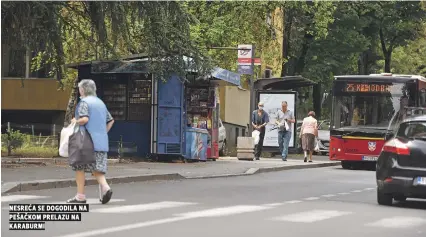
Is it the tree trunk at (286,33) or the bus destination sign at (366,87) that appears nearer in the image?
the bus destination sign at (366,87)

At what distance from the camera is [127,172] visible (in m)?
17.5

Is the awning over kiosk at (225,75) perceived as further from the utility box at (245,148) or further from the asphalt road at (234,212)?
the asphalt road at (234,212)

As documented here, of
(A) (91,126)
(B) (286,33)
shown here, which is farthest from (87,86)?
(B) (286,33)

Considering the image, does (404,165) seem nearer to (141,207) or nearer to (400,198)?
(400,198)

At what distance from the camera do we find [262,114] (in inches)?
1067

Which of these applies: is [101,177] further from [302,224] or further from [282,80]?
[282,80]

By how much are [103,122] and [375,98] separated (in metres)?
15.3

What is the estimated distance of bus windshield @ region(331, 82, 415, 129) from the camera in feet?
81.9

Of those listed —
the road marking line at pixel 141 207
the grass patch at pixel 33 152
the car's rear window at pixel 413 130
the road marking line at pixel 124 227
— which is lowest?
the road marking line at pixel 124 227

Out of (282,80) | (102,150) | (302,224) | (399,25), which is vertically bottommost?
(302,224)

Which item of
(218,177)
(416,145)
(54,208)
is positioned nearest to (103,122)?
(54,208)

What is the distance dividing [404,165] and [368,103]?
12.2 meters

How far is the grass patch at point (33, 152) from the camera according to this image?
22.5 meters

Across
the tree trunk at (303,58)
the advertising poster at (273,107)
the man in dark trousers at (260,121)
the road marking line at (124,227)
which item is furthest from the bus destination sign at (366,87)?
the tree trunk at (303,58)
